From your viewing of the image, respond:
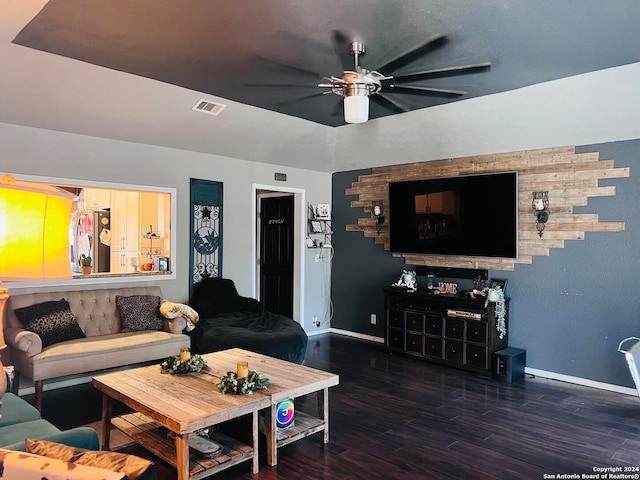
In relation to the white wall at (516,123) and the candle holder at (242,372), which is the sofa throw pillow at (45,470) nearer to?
the candle holder at (242,372)

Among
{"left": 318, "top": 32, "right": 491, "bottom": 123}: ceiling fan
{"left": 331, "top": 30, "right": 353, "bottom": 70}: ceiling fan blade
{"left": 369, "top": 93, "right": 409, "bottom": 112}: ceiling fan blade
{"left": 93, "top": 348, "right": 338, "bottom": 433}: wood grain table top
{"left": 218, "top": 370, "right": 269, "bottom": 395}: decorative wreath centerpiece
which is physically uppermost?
{"left": 369, "top": 93, "right": 409, "bottom": 112}: ceiling fan blade

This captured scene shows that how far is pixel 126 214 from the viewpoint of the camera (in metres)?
6.98

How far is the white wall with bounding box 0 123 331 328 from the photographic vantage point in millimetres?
4348

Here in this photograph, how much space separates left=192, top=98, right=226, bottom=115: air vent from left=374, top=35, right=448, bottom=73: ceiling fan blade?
172 centimetres

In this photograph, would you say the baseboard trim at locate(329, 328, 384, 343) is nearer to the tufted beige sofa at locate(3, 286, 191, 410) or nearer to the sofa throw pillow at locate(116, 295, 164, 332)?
the tufted beige sofa at locate(3, 286, 191, 410)

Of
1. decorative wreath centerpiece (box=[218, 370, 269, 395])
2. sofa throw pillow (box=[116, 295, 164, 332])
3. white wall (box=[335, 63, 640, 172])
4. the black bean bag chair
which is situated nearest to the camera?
decorative wreath centerpiece (box=[218, 370, 269, 395])

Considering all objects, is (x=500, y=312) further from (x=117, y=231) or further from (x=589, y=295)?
(x=117, y=231)

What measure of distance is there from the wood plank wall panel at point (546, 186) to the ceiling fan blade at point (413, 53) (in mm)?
2279

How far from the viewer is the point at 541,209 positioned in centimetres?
495

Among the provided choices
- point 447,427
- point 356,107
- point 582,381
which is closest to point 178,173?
point 356,107

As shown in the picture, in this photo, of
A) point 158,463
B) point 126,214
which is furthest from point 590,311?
point 126,214

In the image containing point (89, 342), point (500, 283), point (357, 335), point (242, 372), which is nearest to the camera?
point (242, 372)

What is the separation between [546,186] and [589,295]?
1.16 meters

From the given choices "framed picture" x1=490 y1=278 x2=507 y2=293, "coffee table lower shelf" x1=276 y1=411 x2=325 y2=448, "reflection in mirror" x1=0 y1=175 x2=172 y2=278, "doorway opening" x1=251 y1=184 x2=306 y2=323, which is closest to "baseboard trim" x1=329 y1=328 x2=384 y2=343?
"doorway opening" x1=251 y1=184 x2=306 y2=323
